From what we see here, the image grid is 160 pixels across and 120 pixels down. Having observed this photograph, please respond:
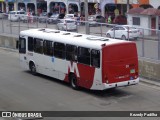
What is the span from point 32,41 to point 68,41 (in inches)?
145

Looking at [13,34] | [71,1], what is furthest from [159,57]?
[71,1]

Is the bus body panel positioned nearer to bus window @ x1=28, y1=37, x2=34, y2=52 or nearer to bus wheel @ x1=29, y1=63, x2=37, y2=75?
bus wheel @ x1=29, y1=63, x2=37, y2=75

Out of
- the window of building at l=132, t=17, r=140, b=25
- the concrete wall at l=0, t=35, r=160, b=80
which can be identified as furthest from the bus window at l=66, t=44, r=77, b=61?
the window of building at l=132, t=17, r=140, b=25

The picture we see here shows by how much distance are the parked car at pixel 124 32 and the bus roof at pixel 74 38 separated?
2675 mm

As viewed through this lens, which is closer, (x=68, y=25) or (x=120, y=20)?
(x=68, y=25)

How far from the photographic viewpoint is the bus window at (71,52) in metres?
19.5

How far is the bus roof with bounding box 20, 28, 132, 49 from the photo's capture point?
18.3m

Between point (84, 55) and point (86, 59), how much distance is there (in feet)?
0.86

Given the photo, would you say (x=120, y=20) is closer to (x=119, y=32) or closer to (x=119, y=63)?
(x=119, y=32)

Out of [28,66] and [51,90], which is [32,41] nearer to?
[28,66]

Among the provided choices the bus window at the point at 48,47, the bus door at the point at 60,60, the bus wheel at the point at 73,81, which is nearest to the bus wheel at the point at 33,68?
the bus window at the point at 48,47

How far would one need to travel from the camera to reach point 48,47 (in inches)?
851

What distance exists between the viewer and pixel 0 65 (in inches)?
1043

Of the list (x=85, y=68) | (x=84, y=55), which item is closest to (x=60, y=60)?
(x=84, y=55)
